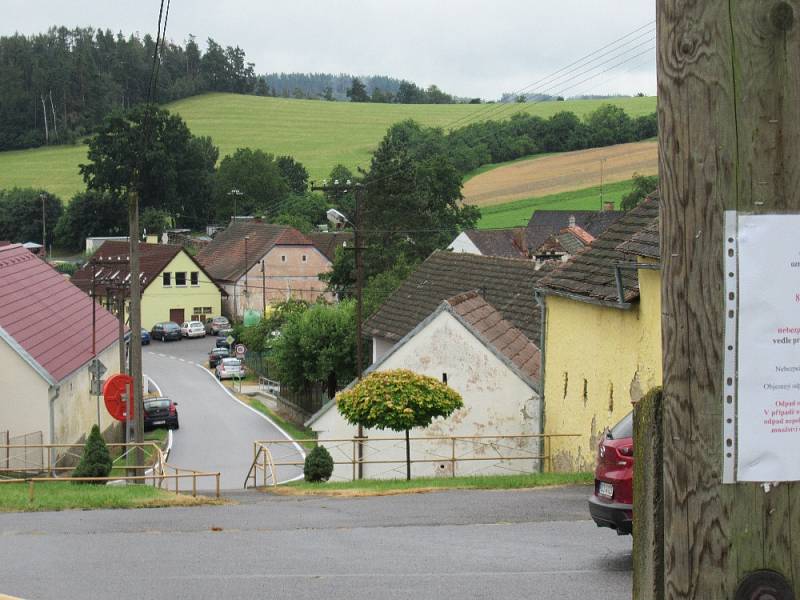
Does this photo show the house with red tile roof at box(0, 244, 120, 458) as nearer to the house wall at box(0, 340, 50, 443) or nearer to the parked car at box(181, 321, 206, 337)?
the house wall at box(0, 340, 50, 443)

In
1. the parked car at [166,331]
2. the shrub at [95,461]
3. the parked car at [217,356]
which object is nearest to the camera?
the shrub at [95,461]

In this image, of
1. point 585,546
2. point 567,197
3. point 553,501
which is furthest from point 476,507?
point 567,197

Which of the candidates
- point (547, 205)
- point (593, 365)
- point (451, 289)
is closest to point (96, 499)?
point (593, 365)

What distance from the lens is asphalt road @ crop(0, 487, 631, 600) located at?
10.4 meters

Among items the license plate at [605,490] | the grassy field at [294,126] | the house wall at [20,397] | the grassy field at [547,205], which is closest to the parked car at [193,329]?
the grassy field at [547,205]

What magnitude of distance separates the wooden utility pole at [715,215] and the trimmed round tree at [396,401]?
19.5 metres

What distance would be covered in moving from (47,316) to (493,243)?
4545 centimetres

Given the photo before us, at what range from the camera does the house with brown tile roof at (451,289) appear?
33.5 m

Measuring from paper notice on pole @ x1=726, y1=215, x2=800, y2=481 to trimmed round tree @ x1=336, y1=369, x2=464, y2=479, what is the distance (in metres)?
19.5

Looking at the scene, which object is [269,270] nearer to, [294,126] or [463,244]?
[463,244]

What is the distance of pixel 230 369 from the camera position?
60.2 meters

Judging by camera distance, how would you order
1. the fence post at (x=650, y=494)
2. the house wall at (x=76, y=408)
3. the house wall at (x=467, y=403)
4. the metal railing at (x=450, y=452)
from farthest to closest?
the house wall at (x=76, y=408) → the house wall at (x=467, y=403) → the metal railing at (x=450, y=452) → the fence post at (x=650, y=494)

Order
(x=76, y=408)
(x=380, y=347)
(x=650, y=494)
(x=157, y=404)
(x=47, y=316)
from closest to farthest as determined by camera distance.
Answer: (x=650, y=494) → (x=76, y=408) → (x=380, y=347) → (x=47, y=316) → (x=157, y=404)

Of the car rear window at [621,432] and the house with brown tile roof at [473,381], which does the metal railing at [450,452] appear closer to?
the house with brown tile roof at [473,381]
